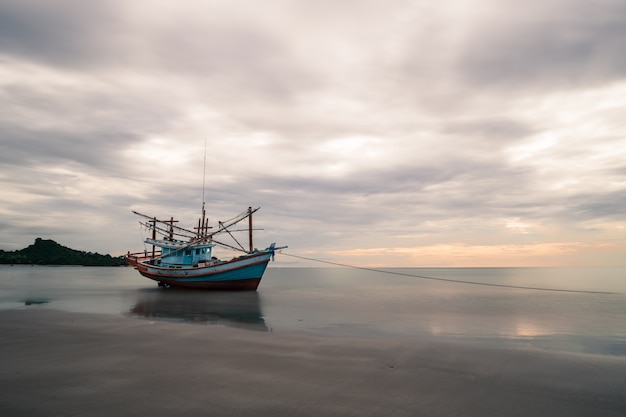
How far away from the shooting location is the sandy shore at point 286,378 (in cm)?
616

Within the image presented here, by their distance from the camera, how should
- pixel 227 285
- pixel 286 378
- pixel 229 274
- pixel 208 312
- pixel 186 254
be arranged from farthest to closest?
pixel 186 254 → pixel 227 285 → pixel 229 274 → pixel 208 312 → pixel 286 378

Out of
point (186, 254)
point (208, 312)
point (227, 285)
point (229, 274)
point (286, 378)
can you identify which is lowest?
point (208, 312)

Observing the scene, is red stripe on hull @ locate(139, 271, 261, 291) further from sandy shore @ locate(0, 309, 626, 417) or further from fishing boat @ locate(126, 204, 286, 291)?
sandy shore @ locate(0, 309, 626, 417)

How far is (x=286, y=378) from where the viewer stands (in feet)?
25.4

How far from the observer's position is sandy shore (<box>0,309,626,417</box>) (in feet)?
20.2

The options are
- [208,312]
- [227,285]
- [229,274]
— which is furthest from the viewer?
[227,285]

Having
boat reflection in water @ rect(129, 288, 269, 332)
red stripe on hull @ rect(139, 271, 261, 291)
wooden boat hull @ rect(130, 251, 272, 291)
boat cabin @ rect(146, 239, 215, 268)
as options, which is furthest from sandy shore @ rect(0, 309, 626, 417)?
boat cabin @ rect(146, 239, 215, 268)

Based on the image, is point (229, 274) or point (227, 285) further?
point (227, 285)

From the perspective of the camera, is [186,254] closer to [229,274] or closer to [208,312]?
[229,274]

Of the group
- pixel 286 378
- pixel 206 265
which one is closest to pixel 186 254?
pixel 206 265

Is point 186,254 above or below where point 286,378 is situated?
above

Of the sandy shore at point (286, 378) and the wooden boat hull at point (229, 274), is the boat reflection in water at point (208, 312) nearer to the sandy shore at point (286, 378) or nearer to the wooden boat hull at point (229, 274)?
the wooden boat hull at point (229, 274)

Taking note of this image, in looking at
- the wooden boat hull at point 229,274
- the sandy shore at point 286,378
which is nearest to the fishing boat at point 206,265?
the wooden boat hull at point 229,274

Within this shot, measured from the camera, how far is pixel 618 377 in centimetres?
905
